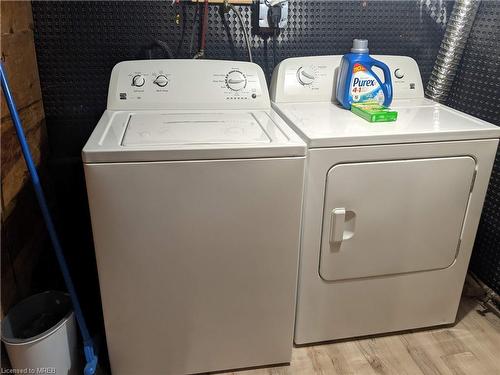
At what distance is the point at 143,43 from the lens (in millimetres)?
1731

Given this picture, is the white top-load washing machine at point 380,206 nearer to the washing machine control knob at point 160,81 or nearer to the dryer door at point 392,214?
the dryer door at point 392,214

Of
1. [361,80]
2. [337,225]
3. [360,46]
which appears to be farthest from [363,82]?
[337,225]

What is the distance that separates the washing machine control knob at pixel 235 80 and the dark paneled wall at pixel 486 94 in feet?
3.14

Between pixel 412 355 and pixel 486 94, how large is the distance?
1061 mm

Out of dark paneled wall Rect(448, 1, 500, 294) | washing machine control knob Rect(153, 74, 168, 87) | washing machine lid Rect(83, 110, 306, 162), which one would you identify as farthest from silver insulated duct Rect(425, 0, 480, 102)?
washing machine control knob Rect(153, 74, 168, 87)

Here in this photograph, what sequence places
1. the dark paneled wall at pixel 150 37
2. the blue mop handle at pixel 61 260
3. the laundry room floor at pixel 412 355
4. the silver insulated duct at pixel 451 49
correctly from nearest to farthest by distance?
the blue mop handle at pixel 61 260
the laundry room floor at pixel 412 355
the dark paneled wall at pixel 150 37
the silver insulated duct at pixel 451 49

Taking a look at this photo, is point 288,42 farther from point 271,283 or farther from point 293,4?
point 271,283

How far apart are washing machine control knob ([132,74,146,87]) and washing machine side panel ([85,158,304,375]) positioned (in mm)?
535

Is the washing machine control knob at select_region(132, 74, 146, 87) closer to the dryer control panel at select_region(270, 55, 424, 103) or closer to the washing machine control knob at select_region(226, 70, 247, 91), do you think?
the washing machine control knob at select_region(226, 70, 247, 91)

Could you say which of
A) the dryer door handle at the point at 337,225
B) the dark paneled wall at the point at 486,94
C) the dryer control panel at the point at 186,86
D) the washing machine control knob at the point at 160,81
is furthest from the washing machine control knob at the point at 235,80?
the dark paneled wall at the point at 486,94

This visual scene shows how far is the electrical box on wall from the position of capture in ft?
5.69

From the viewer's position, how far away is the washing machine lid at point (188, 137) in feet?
3.92

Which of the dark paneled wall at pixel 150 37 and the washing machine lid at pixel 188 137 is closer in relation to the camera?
the washing machine lid at pixel 188 137

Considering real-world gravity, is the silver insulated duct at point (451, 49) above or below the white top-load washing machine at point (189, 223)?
above
